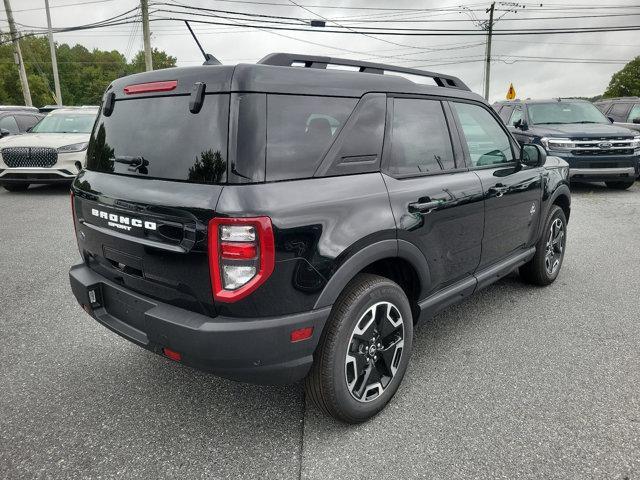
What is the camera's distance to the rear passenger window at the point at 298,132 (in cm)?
209

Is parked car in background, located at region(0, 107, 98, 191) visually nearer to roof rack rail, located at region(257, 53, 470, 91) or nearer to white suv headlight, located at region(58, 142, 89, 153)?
white suv headlight, located at region(58, 142, 89, 153)

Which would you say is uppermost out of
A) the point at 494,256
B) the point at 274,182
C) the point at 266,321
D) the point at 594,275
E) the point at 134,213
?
the point at 274,182

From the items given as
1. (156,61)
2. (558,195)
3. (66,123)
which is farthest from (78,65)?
(558,195)

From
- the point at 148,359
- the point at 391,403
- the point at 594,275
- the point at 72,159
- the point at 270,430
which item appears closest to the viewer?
the point at 270,430

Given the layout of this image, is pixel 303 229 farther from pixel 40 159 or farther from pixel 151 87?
pixel 40 159

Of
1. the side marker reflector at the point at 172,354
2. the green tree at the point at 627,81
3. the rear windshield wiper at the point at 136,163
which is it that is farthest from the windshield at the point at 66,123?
the green tree at the point at 627,81

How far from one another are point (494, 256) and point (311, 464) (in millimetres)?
2101

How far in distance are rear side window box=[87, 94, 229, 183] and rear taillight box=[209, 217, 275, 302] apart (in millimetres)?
230

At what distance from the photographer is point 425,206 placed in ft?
8.96

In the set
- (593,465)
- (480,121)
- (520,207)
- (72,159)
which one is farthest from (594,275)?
(72,159)

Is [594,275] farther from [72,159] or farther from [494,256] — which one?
[72,159]

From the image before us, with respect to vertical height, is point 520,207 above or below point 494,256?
above

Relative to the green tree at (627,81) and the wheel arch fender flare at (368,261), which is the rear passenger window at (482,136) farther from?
the green tree at (627,81)

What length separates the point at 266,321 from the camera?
6.77 ft
